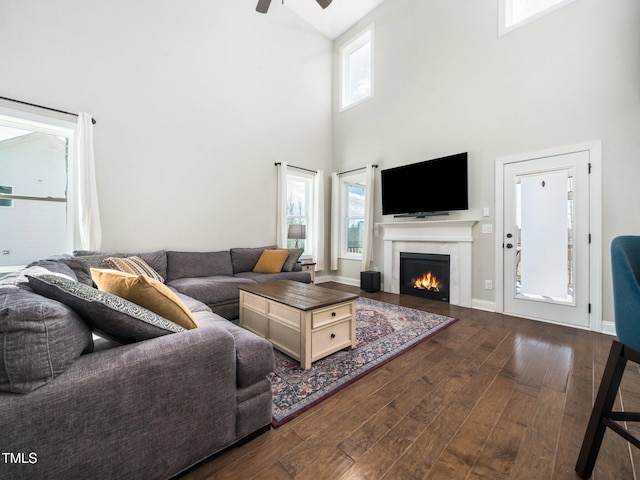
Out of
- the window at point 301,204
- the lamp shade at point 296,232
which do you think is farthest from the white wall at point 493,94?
the lamp shade at point 296,232

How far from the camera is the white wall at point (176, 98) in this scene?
2.80 meters

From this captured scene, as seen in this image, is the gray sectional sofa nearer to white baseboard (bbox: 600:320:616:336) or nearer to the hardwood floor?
the hardwood floor

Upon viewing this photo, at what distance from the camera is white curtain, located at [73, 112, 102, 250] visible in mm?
2861

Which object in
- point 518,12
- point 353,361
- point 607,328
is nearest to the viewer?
point 353,361

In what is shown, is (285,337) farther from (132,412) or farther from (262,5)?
(262,5)

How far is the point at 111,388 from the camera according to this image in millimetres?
861

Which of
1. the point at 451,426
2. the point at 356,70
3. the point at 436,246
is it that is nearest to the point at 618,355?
the point at 451,426

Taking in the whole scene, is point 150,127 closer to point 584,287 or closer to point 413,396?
point 413,396

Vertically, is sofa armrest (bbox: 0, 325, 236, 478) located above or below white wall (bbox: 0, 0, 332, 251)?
below

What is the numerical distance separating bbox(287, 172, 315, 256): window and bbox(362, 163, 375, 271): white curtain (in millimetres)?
1122

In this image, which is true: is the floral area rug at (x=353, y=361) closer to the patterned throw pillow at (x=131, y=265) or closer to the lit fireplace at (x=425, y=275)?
the lit fireplace at (x=425, y=275)

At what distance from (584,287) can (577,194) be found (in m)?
1.00

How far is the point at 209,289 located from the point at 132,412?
206 centimetres

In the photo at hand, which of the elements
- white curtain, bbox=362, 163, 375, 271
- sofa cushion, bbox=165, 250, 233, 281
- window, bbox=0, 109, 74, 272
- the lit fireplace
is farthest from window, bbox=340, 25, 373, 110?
window, bbox=0, 109, 74, 272
